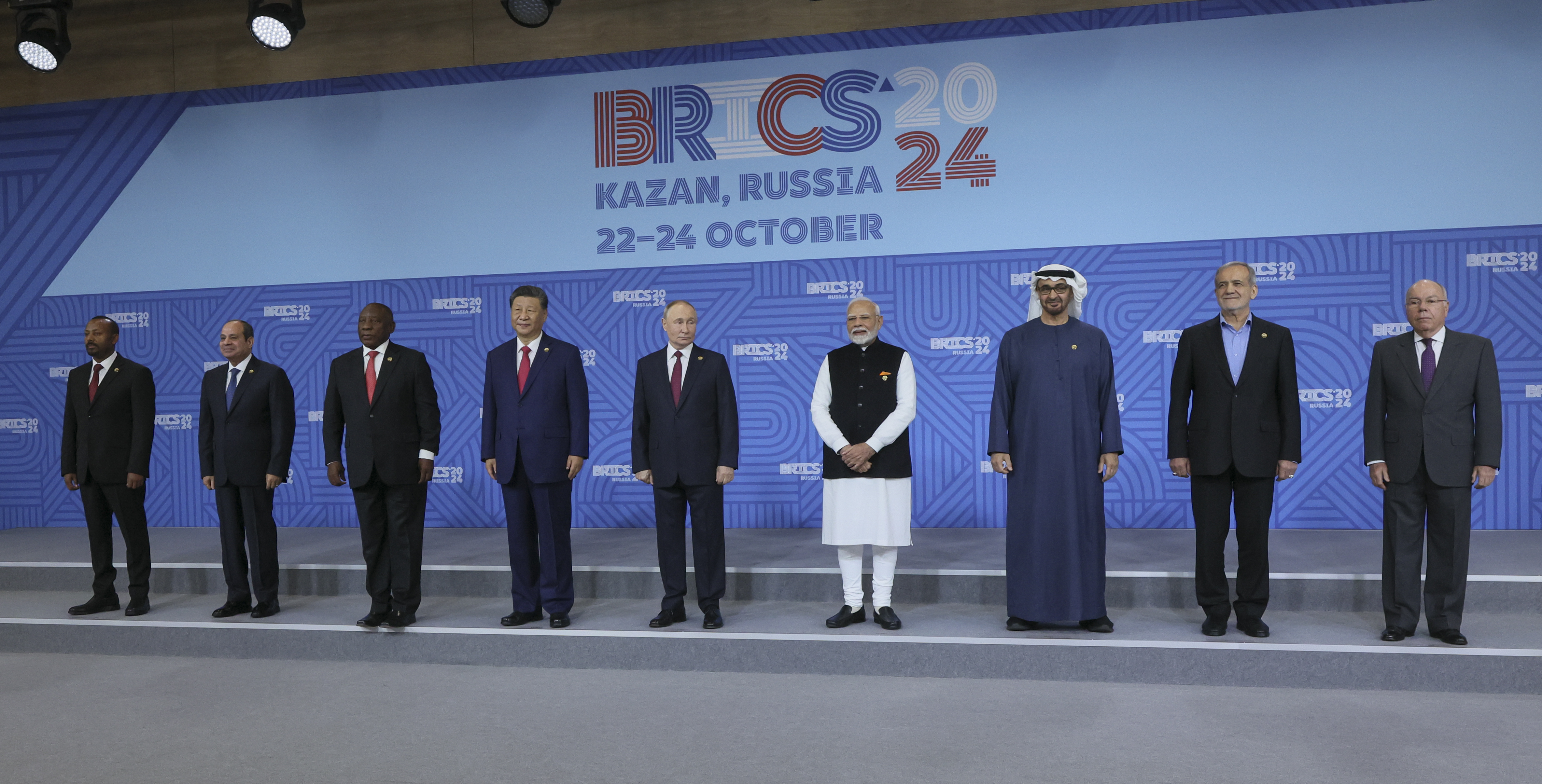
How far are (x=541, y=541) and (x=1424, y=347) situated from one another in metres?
3.67

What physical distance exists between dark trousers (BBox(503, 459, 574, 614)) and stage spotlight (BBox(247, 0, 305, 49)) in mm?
3555

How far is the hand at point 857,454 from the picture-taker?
3.85m

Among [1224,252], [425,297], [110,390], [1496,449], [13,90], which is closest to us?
[1496,449]

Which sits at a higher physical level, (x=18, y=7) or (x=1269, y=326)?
(x=18, y=7)

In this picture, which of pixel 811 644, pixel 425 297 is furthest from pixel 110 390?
pixel 811 644

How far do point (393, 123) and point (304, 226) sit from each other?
0.98 meters

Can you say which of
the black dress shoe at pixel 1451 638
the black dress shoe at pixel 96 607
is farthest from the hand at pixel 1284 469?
the black dress shoe at pixel 96 607

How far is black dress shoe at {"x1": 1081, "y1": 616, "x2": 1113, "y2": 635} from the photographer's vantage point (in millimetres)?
3732

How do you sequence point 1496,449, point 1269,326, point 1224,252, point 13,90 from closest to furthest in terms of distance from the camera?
point 1496,449 → point 1269,326 → point 1224,252 → point 13,90

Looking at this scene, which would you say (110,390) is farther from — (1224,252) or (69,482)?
(1224,252)

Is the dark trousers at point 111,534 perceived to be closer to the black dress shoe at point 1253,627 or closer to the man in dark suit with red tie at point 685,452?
the man in dark suit with red tie at point 685,452

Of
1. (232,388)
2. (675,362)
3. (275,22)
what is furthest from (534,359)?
(275,22)

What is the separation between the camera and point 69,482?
4.61 metres

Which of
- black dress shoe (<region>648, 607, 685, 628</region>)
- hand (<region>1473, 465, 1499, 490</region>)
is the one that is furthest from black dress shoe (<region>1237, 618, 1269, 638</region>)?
black dress shoe (<region>648, 607, 685, 628</region>)
